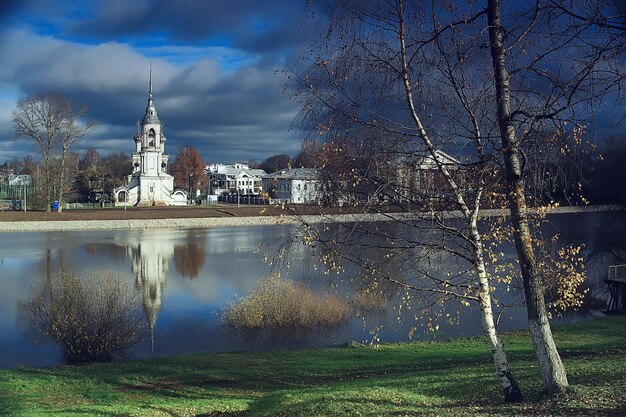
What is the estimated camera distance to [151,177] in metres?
85.2

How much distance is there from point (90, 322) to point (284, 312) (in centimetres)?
580

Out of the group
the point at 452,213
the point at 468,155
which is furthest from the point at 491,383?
the point at 468,155

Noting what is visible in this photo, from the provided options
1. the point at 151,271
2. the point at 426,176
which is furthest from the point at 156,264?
the point at 426,176

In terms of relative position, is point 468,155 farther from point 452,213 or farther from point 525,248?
point 525,248

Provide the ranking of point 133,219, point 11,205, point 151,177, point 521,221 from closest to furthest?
point 521,221, point 133,219, point 11,205, point 151,177

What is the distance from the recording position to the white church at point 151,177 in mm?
84812

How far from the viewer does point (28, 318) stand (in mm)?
19516

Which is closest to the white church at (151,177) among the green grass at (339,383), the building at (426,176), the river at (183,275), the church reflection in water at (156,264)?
the river at (183,275)

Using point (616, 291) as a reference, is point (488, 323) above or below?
above

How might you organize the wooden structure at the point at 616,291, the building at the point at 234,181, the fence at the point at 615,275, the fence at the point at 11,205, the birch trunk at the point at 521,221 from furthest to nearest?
1. the building at the point at 234,181
2. the fence at the point at 11,205
3. the fence at the point at 615,275
4. the wooden structure at the point at 616,291
5. the birch trunk at the point at 521,221

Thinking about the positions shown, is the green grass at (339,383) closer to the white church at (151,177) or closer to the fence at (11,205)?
the fence at (11,205)

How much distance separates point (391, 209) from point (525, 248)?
175cm

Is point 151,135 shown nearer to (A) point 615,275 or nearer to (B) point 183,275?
(B) point 183,275

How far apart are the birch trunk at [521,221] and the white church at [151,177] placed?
7958 cm
